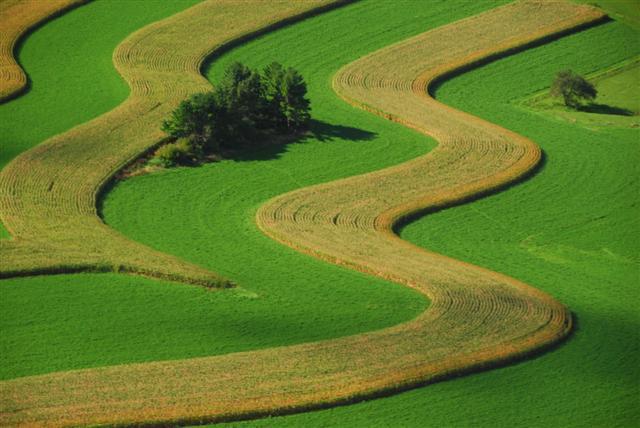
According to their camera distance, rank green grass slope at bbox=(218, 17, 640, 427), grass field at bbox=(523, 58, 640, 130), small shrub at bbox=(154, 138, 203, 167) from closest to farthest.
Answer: green grass slope at bbox=(218, 17, 640, 427), small shrub at bbox=(154, 138, 203, 167), grass field at bbox=(523, 58, 640, 130)

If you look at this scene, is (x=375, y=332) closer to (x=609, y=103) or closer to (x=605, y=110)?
(x=605, y=110)

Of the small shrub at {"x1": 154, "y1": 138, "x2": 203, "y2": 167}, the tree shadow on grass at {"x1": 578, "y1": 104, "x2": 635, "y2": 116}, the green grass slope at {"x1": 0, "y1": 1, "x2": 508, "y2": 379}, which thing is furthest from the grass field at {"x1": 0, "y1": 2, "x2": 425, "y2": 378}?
the tree shadow on grass at {"x1": 578, "y1": 104, "x2": 635, "y2": 116}

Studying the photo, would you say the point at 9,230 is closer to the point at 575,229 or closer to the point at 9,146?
the point at 9,146

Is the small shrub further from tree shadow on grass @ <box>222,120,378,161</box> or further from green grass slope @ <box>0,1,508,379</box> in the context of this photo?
tree shadow on grass @ <box>222,120,378,161</box>

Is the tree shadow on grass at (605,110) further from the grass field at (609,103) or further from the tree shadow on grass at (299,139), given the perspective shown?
the tree shadow on grass at (299,139)

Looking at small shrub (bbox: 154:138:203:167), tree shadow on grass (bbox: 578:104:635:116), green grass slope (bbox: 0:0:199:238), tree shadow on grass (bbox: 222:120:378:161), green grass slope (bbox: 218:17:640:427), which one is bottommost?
green grass slope (bbox: 218:17:640:427)

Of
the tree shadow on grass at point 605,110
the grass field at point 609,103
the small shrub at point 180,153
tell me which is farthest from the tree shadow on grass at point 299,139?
the tree shadow on grass at point 605,110

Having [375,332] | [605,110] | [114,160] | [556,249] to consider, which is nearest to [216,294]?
[375,332]
